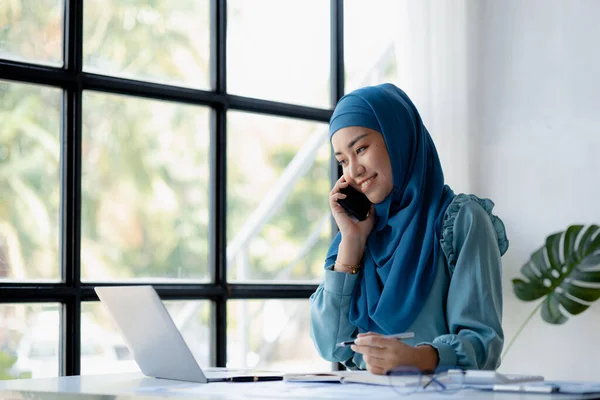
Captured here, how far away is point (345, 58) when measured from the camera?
3824 millimetres

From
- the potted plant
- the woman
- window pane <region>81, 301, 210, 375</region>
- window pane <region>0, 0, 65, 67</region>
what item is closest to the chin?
the woman

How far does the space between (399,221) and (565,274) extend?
1.16 metres

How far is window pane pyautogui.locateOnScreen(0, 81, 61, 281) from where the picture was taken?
277 centimetres

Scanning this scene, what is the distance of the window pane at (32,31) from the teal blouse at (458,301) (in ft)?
3.97

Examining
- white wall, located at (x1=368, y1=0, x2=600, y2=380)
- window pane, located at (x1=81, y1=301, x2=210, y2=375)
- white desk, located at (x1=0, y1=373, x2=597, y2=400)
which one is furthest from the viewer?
white wall, located at (x1=368, y1=0, x2=600, y2=380)

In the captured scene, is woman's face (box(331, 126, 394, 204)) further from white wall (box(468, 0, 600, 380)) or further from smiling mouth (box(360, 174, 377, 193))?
white wall (box(468, 0, 600, 380))

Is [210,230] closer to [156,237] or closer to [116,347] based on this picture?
[156,237]

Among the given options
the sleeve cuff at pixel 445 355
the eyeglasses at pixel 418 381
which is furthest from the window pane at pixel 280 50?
the eyeglasses at pixel 418 381

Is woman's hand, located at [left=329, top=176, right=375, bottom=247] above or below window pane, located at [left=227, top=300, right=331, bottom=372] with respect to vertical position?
above

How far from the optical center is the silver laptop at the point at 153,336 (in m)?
1.76

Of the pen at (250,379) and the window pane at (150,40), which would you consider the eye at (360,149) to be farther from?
the window pane at (150,40)

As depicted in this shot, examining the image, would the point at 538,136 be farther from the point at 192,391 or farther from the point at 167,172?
the point at 192,391

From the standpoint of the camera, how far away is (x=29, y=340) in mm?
2809

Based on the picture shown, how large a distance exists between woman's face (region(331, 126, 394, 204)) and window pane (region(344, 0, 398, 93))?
5.06 ft
